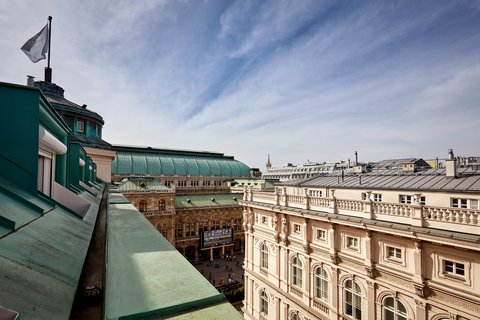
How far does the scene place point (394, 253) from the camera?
14.1 metres

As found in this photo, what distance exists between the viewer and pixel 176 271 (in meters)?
2.44

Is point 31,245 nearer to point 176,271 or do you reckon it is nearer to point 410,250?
point 176,271

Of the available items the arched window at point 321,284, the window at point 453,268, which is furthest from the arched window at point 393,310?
the arched window at point 321,284

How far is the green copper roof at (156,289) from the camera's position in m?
1.77

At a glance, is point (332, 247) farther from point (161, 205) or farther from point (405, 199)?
point (161, 205)

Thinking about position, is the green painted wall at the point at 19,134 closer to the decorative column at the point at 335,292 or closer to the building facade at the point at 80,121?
the decorative column at the point at 335,292

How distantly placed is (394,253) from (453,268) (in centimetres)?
272

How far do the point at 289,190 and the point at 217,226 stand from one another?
30501mm

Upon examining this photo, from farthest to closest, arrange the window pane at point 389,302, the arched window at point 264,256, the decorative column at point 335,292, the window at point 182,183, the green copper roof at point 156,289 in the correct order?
1. the window at point 182,183
2. the arched window at point 264,256
3. the decorative column at point 335,292
4. the window pane at point 389,302
5. the green copper roof at point 156,289

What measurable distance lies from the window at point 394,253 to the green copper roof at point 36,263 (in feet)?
53.0

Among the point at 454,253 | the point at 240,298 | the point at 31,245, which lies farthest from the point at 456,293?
the point at 240,298

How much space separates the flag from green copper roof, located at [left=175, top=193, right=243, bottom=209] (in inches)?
1700

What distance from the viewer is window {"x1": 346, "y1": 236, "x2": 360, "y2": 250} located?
1609cm

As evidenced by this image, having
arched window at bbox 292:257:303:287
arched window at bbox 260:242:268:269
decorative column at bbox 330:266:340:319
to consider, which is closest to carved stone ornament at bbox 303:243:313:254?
arched window at bbox 292:257:303:287
